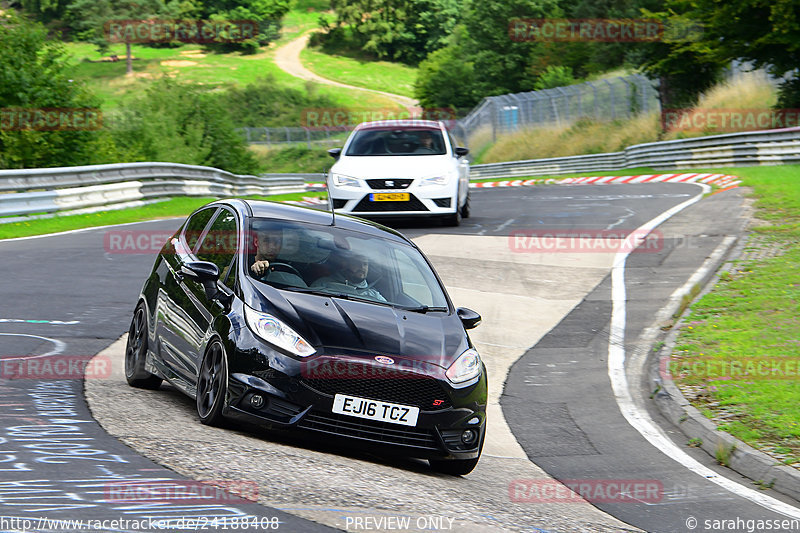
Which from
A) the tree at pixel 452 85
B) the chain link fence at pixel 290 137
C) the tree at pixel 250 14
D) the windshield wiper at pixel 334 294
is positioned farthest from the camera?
the tree at pixel 250 14

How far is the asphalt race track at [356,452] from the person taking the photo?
4930 millimetres

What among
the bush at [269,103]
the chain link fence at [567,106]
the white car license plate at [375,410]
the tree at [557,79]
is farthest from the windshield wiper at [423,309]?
the bush at [269,103]

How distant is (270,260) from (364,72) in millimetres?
127203

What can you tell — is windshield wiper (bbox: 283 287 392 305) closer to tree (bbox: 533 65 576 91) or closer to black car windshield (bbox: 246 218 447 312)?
black car windshield (bbox: 246 218 447 312)

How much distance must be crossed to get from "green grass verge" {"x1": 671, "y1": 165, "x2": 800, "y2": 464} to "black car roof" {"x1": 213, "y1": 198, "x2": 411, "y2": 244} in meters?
2.99

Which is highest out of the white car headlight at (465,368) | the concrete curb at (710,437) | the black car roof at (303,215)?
the black car roof at (303,215)

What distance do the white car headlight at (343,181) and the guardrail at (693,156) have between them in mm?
16147

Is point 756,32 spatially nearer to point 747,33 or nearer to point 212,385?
point 747,33

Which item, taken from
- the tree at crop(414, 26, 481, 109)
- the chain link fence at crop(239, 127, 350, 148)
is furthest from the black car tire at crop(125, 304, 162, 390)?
the tree at crop(414, 26, 481, 109)

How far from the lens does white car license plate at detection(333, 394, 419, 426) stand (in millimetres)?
6250

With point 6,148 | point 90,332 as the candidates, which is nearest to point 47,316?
point 90,332

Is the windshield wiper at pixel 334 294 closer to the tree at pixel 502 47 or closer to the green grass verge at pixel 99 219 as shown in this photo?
the green grass verge at pixel 99 219

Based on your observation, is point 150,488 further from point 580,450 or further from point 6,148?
point 6,148

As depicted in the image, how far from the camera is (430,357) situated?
659cm
